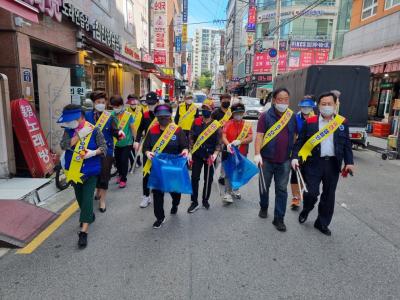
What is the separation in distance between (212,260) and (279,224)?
1.28 metres

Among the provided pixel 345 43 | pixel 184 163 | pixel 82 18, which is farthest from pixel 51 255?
pixel 345 43

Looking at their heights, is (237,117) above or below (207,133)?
above

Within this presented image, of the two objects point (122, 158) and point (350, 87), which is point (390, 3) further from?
point (122, 158)

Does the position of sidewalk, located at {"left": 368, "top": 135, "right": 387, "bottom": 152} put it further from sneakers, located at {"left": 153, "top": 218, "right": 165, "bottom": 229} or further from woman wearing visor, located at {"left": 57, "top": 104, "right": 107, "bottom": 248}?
woman wearing visor, located at {"left": 57, "top": 104, "right": 107, "bottom": 248}

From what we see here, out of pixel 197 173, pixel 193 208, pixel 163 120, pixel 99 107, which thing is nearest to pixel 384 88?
pixel 197 173

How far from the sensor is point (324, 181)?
400 centimetres

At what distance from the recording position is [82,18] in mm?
9242

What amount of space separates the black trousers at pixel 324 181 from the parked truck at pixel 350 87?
6.35m

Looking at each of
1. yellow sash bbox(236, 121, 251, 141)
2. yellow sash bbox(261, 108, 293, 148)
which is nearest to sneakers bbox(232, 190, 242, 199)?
yellow sash bbox(236, 121, 251, 141)

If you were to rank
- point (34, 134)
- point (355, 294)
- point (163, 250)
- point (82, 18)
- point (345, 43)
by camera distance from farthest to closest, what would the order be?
point (345, 43)
point (82, 18)
point (34, 134)
point (163, 250)
point (355, 294)

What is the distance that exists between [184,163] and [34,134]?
3409mm

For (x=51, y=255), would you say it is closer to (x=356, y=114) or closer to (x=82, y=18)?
(x=82, y=18)

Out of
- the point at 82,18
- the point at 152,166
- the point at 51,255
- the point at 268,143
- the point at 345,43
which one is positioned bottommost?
the point at 51,255

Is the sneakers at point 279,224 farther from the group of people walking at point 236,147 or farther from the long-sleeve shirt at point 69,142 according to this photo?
the long-sleeve shirt at point 69,142
